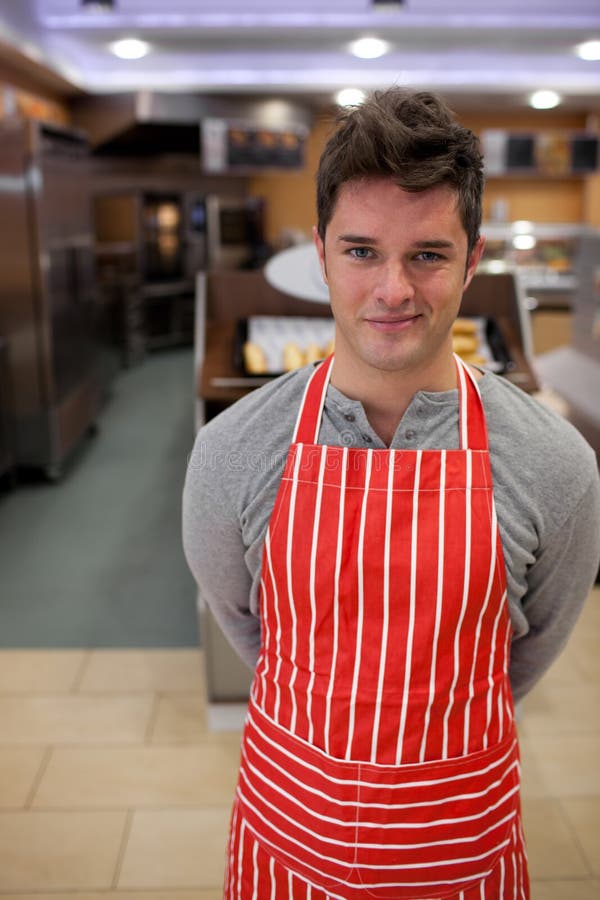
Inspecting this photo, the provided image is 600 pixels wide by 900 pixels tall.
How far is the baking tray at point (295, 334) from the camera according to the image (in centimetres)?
244

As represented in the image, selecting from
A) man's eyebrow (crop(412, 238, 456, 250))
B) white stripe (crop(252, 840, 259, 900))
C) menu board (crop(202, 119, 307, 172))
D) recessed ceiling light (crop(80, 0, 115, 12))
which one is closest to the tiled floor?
white stripe (crop(252, 840, 259, 900))

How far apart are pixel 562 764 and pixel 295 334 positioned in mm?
1516

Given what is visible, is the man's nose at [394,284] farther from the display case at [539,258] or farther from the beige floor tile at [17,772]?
the display case at [539,258]

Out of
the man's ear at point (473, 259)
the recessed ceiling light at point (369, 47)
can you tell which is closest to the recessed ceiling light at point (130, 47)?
the recessed ceiling light at point (369, 47)

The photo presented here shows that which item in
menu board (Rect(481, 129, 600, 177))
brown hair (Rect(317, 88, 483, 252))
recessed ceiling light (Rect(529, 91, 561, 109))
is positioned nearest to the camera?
brown hair (Rect(317, 88, 483, 252))

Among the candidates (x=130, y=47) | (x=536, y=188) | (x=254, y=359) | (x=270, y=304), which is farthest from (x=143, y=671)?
(x=536, y=188)

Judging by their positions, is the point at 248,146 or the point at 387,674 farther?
the point at 248,146

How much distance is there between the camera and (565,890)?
1.96 m

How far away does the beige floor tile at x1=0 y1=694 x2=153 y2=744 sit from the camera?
8.34ft

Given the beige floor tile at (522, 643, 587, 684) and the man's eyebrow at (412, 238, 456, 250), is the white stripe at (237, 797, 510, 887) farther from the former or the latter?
the beige floor tile at (522, 643, 587, 684)

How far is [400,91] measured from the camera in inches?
40.0

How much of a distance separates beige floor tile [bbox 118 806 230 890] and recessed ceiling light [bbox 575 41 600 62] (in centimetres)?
718

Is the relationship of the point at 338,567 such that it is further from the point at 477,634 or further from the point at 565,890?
the point at 565,890

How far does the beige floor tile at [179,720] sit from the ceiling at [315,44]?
477 centimetres
